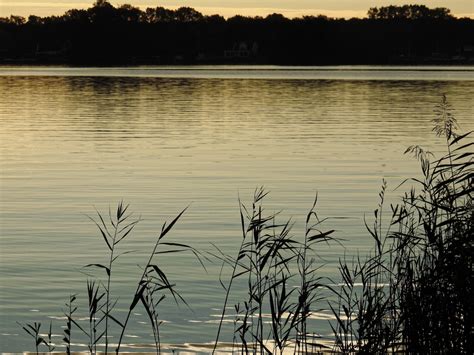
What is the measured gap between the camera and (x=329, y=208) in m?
22.1

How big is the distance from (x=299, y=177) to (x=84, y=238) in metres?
10.2

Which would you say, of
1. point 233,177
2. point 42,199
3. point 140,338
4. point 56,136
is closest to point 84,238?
point 42,199

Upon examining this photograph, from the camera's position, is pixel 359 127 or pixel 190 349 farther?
pixel 359 127

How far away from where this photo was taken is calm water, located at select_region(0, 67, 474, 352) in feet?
47.5

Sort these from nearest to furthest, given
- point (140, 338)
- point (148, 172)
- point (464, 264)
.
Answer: point (464, 264) < point (140, 338) < point (148, 172)

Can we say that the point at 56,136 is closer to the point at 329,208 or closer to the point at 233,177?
the point at 233,177

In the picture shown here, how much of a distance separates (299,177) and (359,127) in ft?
65.5

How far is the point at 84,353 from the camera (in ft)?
36.1

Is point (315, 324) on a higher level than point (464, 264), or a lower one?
lower

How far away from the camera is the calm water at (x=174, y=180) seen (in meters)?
14.5

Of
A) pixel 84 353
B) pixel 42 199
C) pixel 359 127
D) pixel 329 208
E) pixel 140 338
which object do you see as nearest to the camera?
pixel 84 353

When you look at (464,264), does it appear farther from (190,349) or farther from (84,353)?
(84,353)

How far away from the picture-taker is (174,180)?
2783cm

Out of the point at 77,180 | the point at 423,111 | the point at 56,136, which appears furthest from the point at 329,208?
the point at 423,111
